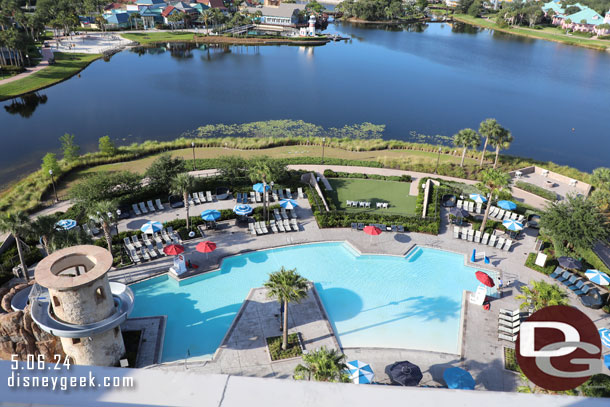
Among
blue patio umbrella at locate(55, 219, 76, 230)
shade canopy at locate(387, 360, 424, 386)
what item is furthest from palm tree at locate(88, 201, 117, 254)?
shade canopy at locate(387, 360, 424, 386)

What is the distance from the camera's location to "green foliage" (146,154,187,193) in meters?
36.2

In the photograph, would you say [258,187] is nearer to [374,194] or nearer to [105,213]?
[374,194]

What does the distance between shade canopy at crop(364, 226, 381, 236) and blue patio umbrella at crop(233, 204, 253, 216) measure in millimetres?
9073

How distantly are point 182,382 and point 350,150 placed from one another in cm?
4885

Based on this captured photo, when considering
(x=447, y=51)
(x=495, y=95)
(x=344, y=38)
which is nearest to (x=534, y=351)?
(x=495, y=95)

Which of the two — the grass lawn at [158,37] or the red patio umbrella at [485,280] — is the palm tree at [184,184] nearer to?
the red patio umbrella at [485,280]

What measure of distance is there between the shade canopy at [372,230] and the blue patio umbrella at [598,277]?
13624mm

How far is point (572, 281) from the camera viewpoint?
92.5 ft

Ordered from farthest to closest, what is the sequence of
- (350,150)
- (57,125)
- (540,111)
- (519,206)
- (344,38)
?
(344,38), (540,111), (57,125), (350,150), (519,206)

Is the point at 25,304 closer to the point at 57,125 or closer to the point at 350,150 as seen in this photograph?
the point at 350,150

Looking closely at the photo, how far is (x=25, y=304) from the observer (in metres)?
22.7

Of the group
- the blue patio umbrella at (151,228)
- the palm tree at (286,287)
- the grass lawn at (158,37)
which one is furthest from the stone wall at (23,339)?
the grass lawn at (158,37)

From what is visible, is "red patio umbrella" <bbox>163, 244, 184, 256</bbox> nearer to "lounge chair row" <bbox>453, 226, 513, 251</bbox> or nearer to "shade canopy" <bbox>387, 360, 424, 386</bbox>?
"shade canopy" <bbox>387, 360, 424, 386</bbox>

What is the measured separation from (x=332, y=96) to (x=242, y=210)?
4833 centimetres
